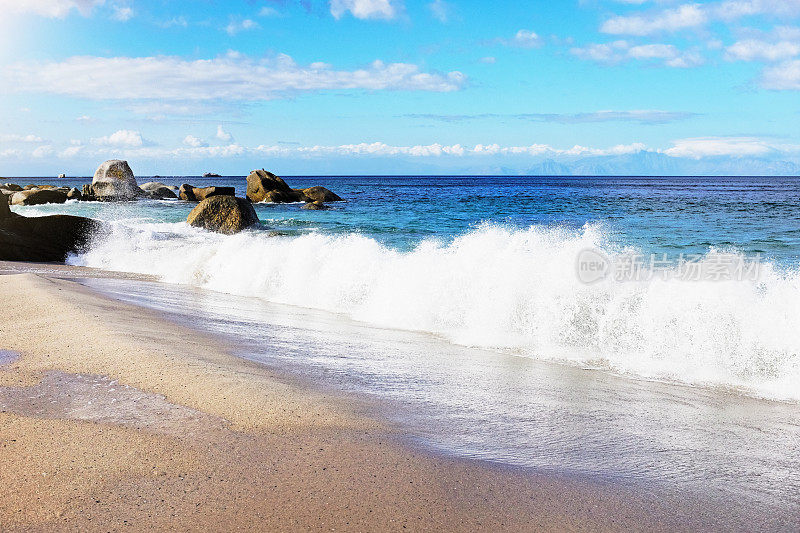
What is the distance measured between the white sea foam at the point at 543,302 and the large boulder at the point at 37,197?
26616 millimetres

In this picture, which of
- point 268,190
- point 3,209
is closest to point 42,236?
point 3,209

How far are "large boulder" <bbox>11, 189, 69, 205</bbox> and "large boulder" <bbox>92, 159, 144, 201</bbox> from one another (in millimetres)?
3044

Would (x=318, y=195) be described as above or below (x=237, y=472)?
above

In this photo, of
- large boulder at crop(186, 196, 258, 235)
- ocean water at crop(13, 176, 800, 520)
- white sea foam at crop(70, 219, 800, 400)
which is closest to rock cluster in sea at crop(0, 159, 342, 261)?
large boulder at crop(186, 196, 258, 235)

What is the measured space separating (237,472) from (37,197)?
36756 millimetres

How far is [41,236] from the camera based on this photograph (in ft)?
45.0

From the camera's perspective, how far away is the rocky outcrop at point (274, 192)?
35.8m

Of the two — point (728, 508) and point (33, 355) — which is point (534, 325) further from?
point (33, 355)

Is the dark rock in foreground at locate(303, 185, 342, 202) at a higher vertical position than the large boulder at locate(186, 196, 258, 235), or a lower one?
higher

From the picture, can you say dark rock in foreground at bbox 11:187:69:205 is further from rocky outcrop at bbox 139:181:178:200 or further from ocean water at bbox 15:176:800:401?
ocean water at bbox 15:176:800:401

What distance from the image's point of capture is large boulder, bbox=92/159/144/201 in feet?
125

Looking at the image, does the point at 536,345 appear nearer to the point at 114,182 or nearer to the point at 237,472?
the point at 237,472

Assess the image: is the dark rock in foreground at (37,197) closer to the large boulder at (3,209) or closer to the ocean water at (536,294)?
the ocean water at (536,294)

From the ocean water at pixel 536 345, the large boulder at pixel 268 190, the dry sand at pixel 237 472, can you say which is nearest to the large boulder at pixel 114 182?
the large boulder at pixel 268 190
